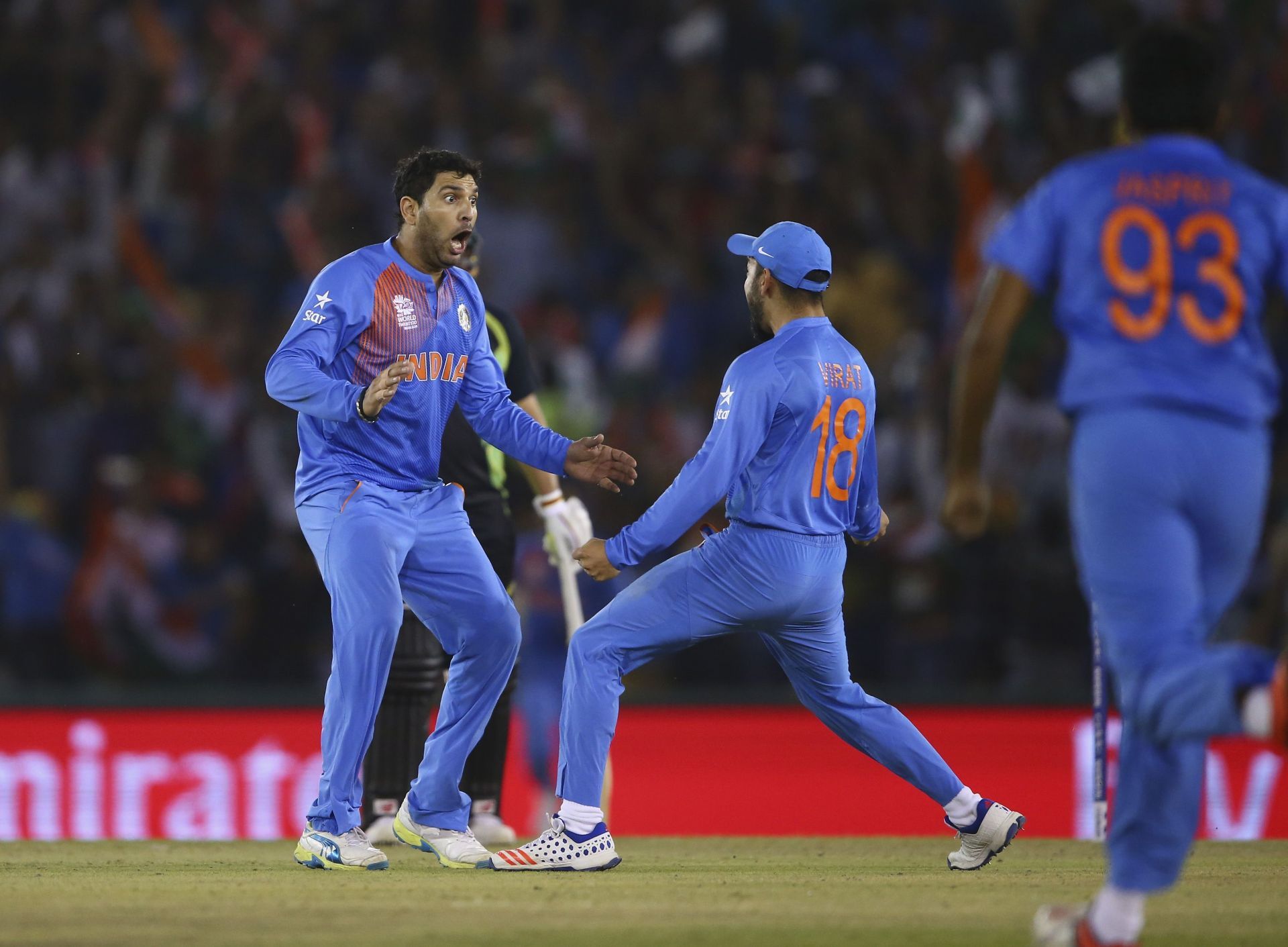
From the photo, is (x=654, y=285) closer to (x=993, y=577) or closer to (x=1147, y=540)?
(x=993, y=577)

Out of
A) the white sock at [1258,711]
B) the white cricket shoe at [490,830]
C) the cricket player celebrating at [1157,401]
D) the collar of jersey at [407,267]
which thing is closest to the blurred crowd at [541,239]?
the white cricket shoe at [490,830]

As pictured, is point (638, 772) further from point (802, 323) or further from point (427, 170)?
point (427, 170)

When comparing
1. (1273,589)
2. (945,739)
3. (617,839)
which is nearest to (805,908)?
(617,839)

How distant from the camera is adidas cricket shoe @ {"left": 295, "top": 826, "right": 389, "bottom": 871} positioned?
588cm

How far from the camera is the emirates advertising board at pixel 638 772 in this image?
375 inches

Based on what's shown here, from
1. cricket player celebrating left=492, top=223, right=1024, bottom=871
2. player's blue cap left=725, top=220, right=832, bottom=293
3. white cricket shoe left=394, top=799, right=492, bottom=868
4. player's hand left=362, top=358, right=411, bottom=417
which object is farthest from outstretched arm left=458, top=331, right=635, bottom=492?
white cricket shoe left=394, top=799, right=492, bottom=868

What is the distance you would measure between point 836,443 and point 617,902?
1.73 m

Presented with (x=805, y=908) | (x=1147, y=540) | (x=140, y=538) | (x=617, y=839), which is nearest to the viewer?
(x=1147, y=540)

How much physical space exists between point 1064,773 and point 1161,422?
586 cm

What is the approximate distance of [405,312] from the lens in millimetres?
6078

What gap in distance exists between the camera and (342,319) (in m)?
5.94

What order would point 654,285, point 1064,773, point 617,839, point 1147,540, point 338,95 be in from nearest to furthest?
point 1147,540, point 617,839, point 1064,773, point 654,285, point 338,95

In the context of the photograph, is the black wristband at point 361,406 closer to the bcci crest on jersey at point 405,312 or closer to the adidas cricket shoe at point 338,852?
the bcci crest on jersey at point 405,312

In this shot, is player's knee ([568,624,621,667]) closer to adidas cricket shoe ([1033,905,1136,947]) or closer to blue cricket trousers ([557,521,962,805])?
blue cricket trousers ([557,521,962,805])
